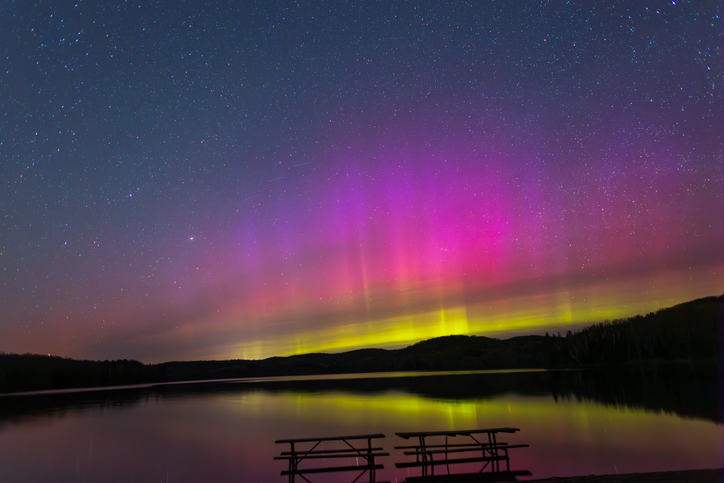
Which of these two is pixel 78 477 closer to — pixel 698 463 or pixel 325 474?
pixel 325 474

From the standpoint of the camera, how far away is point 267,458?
2078 cm

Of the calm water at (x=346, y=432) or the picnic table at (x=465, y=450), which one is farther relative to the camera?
the calm water at (x=346, y=432)

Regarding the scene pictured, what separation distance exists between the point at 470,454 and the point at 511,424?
34.4 ft

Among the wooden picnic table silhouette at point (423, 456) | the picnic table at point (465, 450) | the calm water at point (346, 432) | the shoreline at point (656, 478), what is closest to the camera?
the shoreline at point (656, 478)

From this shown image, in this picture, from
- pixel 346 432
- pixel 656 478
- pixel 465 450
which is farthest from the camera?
pixel 346 432

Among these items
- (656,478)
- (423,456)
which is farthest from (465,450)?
(656,478)

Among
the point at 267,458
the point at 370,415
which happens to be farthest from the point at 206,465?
the point at 370,415

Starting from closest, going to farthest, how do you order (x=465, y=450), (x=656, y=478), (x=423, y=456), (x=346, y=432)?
1. (x=656, y=478)
2. (x=465, y=450)
3. (x=423, y=456)
4. (x=346, y=432)

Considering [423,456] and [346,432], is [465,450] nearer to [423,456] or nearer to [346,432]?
[423,456]

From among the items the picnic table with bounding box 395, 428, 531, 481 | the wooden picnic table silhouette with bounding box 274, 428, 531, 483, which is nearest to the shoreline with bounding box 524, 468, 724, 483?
the wooden picnic table silhouette with bounding box 274, 428, 531, 483

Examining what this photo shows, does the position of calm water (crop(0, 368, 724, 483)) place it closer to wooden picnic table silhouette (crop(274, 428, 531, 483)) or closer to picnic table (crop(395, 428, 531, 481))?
wooden picnic table silhouette (crop(274, 428, 531, 483))

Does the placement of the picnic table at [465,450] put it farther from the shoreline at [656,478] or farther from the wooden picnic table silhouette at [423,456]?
the shoreline at [656,478]

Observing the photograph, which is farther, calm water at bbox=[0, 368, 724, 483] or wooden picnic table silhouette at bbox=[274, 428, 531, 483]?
calm water at bbox=[0, 368, 724, 483]

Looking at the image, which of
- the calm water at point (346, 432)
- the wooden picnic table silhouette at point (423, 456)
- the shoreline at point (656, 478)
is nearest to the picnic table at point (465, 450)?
the wooden picnic table silhouette at point (423, 456)
